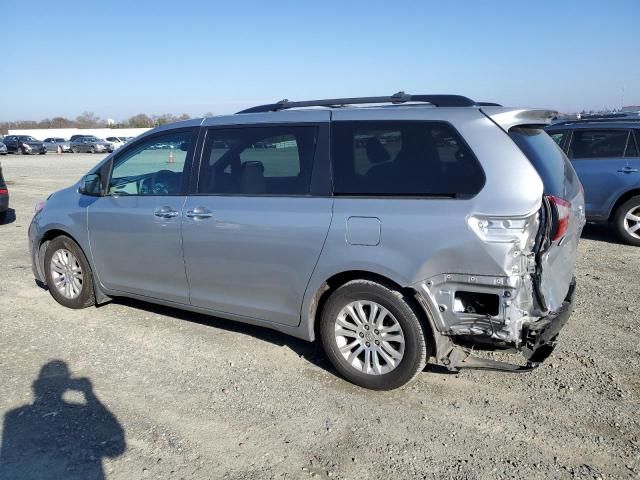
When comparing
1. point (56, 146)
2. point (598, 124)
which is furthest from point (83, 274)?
point (56, 146)

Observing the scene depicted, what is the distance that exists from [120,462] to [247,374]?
117 centimetres

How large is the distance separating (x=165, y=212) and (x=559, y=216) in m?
2.95

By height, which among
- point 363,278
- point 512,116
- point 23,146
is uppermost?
point 512,116

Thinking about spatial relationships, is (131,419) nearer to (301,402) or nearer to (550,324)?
(301,402)

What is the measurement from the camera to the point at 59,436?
314cm

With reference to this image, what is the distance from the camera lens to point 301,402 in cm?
351

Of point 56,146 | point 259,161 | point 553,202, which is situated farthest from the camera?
point 56,146

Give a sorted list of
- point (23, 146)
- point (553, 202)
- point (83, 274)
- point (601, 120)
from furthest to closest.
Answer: point (23, 146), point (601, 120), point (83, 274), point (553, 202)

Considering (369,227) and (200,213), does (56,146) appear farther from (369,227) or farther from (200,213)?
(369,227)

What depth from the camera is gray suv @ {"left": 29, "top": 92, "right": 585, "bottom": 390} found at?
317cm

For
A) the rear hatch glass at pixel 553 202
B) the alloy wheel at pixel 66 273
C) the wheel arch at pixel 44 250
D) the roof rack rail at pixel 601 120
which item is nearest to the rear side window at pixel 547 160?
the rear hatch glass at pixel 553 202

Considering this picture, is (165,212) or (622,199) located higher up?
(165,212)

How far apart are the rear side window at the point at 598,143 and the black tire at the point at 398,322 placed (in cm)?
590

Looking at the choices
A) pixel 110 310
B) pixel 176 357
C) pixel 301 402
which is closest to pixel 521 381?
pixel 301 402
